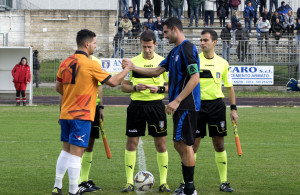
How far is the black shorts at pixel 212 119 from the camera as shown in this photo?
26.9ft

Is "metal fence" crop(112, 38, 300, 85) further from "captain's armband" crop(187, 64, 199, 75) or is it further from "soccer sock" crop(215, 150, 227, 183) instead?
"captain's armband" crop(187, 64, 199, 75)

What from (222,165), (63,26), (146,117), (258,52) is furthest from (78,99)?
(63,26)

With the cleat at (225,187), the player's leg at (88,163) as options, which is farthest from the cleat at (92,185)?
the cleat at (225,187)

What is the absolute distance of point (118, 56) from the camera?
30.7 metres

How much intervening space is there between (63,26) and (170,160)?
29610mm

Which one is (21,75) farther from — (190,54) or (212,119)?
(190,54)

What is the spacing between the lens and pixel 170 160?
34.6 ft

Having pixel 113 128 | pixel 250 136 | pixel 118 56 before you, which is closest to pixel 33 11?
pixel 118 56

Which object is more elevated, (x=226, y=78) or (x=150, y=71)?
(x=150, y=71)

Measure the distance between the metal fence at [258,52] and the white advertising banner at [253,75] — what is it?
1.16 meters

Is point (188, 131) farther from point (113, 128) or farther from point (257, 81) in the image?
point (257, 81)

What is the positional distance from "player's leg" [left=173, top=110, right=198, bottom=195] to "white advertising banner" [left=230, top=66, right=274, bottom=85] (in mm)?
21797

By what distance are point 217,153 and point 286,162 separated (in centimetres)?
249

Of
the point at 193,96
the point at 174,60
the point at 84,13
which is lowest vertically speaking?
Answer: the point at 193,96
